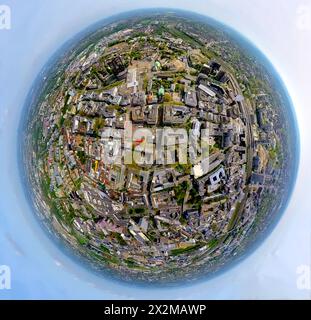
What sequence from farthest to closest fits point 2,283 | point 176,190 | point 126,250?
point 2,283 → point 126,250 → point 176,190

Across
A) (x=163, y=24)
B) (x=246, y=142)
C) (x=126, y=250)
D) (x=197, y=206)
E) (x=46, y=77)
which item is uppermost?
(x=163, y=24)

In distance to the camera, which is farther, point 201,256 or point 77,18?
point 77,18

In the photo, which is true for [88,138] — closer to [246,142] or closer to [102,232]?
[102,232]

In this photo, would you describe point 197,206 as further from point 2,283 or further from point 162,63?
point 2,283

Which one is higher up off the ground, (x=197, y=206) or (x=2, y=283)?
(x=197, y=206)

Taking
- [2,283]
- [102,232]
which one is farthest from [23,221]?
[102,232]

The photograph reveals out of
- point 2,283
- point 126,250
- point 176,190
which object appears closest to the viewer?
point 176,190

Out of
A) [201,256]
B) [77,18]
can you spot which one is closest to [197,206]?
[201,256]
